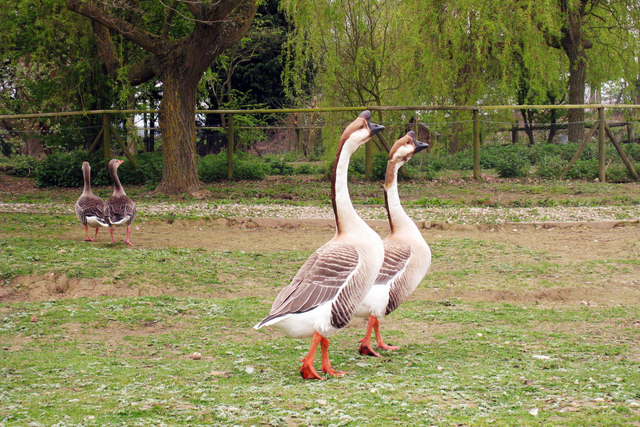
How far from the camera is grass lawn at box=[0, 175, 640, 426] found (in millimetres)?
4246

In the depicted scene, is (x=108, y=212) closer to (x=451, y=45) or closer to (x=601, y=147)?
(x=451, y=45)

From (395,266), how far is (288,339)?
4.48ft

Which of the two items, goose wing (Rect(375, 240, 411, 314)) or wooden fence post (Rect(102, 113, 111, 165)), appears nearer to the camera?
goose wing (Rect(375, 240, 411, 314))

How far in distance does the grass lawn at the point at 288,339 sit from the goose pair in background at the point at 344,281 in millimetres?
388

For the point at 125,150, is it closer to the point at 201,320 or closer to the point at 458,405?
the point at 201,320

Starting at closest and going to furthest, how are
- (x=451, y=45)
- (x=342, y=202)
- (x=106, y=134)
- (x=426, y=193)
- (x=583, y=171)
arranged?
(x=342, y=202)
(x=426, y=193)
(x=583, y=171)
(x=106, y=134)
(x=451, y=45)

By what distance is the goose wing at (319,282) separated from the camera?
4.79 m

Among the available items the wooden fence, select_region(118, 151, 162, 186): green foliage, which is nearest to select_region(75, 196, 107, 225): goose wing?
the wooden fence

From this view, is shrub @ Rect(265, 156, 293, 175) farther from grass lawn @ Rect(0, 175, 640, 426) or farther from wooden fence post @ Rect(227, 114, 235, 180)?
grass lawn @ Rect(0, 175, 640, 426)

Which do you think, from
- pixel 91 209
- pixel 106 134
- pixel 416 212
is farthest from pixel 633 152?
pixel 91 209

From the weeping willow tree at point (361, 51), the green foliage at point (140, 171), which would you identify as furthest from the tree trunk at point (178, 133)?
the weeping willow tree at point (361, 51)

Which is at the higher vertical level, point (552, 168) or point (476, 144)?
point (476, 144)

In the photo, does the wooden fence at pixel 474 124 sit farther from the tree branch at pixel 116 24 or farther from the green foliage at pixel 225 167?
the tree branch at pixel 116 24

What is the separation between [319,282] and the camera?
491 centimetres
